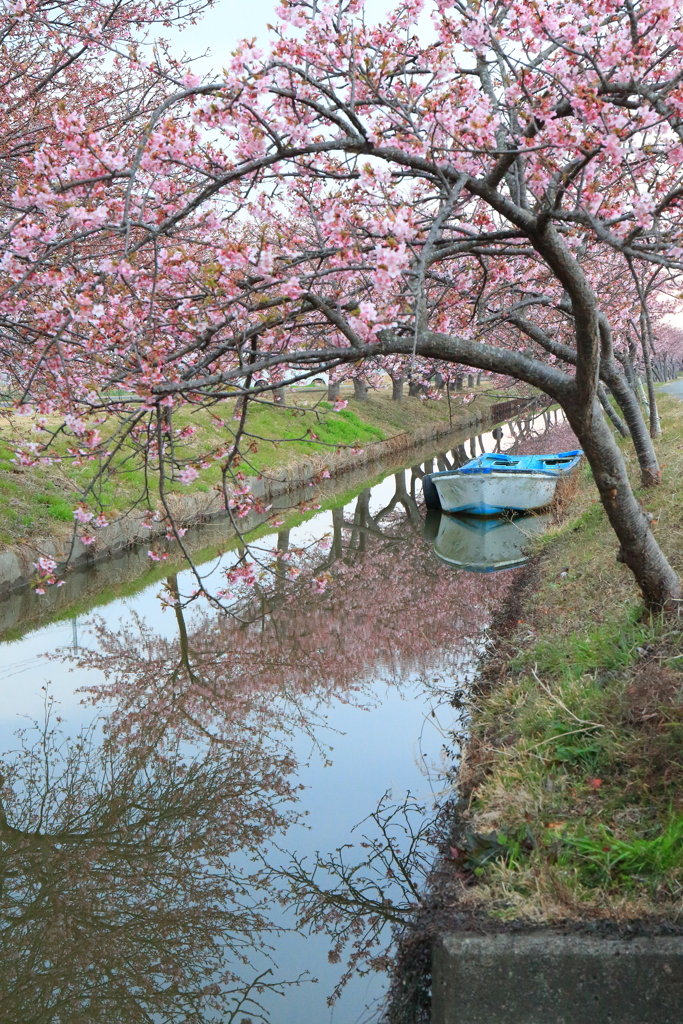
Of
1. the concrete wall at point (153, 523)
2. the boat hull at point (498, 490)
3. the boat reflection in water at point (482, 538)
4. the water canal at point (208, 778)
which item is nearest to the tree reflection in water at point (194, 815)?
the water canal at point (208, 778)

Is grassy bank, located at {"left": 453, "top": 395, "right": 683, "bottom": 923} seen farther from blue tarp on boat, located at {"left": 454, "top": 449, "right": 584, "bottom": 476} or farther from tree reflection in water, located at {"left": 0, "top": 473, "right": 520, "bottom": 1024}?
blue tarp on boat, located at {"left": 454, "top": 449, "right": 584, "bottom": 476}

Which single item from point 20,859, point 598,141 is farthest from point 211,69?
point 20,859

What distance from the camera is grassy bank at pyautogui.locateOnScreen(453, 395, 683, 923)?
3504 mm

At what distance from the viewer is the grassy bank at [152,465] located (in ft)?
23.7

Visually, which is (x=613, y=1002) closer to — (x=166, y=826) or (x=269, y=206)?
(x=166, y=826)

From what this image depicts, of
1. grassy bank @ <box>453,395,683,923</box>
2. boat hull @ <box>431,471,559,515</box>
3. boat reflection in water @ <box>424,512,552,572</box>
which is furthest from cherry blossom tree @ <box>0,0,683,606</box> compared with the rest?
boat hull @ <box>431,471,559,515</box>

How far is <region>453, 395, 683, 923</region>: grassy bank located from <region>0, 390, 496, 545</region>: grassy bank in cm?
213

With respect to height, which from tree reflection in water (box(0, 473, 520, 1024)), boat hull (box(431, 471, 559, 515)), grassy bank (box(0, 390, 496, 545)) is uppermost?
grassy bank (box(0, 390, 496, 545))

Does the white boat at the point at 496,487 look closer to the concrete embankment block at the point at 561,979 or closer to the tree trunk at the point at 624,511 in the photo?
the tree trunk at the point at 624,511

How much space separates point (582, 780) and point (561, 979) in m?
1.16

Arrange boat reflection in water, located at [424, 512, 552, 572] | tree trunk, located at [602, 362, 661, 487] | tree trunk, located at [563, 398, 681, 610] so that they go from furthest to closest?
boat reflection in water, located at [424, 512, 552, 572]
tree trunk, located at [602, 362, 661, 487]
tree trunk, located at [563, 398, 681, 610]

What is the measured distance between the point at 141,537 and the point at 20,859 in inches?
371

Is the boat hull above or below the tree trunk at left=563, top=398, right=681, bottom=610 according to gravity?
below

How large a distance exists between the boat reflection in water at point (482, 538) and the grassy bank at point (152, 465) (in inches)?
105
